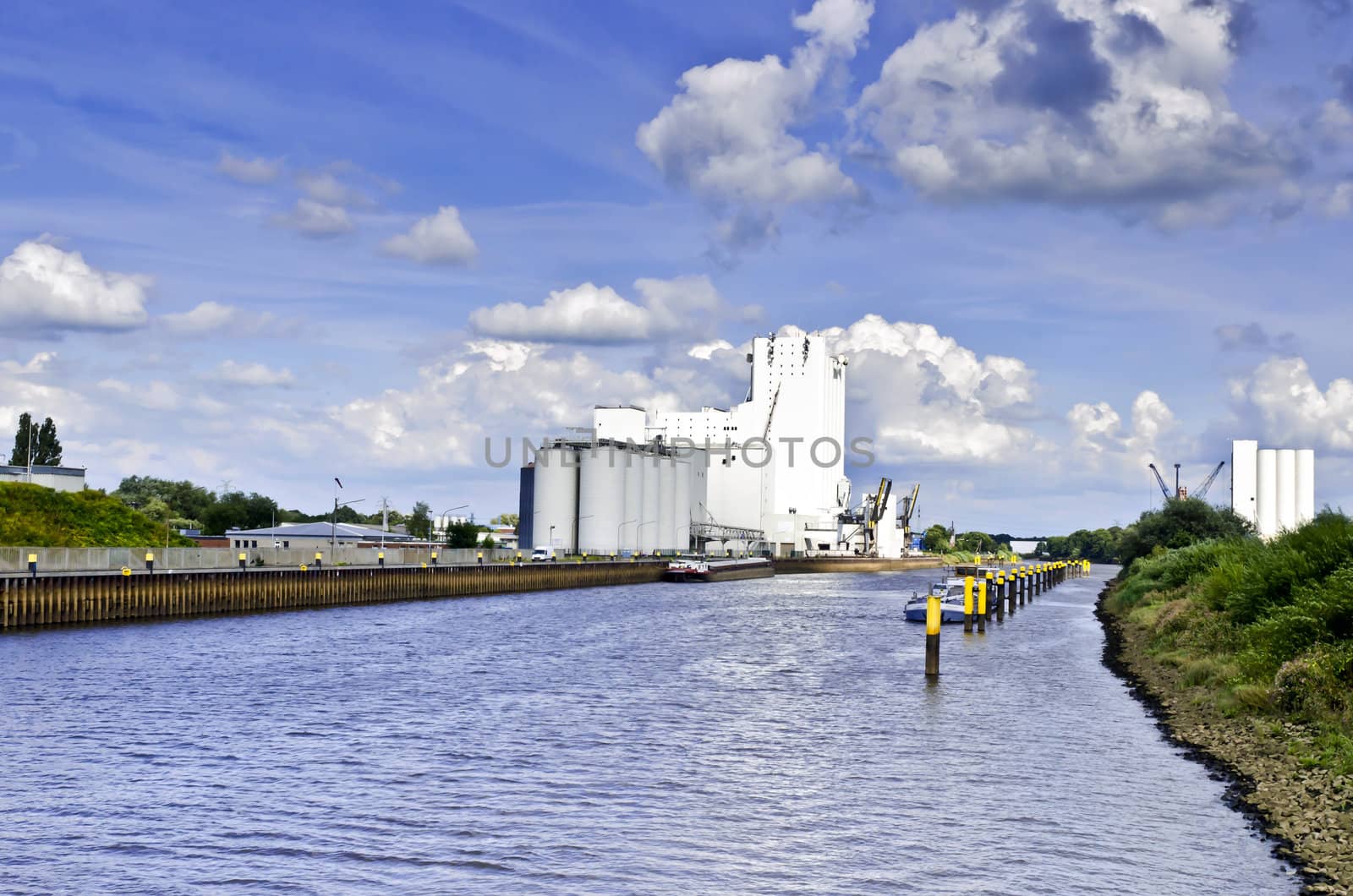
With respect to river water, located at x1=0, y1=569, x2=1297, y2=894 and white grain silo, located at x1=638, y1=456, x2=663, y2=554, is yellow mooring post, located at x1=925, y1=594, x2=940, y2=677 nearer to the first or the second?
river water, located at x1=0, y1=569, x2=1297, y2=894

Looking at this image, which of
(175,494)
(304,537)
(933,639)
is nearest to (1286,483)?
(933,639)

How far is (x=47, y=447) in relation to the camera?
14150 centimetres

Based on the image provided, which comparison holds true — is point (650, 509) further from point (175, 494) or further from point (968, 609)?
point (968, 609)

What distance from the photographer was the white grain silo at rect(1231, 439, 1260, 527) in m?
120

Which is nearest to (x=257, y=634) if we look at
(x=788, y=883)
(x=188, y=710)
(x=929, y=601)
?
(x=188, y=710)

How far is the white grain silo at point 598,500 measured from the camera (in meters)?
168

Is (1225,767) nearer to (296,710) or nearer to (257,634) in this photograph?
(296,710)

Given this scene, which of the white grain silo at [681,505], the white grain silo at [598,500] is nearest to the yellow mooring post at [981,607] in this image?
the white grain silo at [598,500]

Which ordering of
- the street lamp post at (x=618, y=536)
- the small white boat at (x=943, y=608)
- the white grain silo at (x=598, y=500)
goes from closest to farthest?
1. the small white boat at (x=943, y=608)
2. the white grain silo at (x=598, y=500)
3. the street lamp post at (x=618, y=536)

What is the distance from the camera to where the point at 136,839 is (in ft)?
63.1

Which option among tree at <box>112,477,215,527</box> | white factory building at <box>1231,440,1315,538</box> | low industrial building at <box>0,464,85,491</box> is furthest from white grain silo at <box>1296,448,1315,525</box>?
tree at <box>112,477,215,527</box>

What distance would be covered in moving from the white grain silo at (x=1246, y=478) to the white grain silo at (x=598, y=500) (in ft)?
251

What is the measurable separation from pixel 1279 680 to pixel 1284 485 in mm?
101705

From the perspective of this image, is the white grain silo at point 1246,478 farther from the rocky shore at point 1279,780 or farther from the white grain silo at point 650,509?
the rocky shore at point 1279,780
